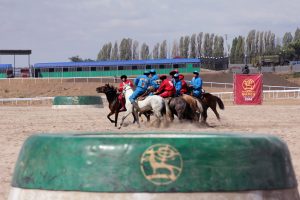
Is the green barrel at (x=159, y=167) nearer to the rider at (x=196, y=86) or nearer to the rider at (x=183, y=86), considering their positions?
the rider at (x=183, y=86)

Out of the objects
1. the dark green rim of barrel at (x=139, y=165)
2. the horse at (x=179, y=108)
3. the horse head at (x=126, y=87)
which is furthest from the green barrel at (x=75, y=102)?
the dark green rim of barrel at (x=139, y=165)

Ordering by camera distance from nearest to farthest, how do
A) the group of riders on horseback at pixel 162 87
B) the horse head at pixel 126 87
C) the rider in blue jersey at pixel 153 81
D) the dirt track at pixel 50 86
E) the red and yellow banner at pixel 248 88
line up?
the group of riders on horseback at pixel 162 87, the rider in blue jersey at pixel 153 81, the horse head at pixel 126 87, the red and yellow banner at pixel 248 88, the dirt track at pixel 50 86

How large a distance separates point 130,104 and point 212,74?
66.9m

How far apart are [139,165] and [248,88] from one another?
124 ft

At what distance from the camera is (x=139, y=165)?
4281mm

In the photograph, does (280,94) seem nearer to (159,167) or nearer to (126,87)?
(126,87)

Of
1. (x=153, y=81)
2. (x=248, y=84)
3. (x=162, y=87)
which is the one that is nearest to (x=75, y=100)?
(x=248, y=84)

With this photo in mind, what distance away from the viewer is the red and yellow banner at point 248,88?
4103cm

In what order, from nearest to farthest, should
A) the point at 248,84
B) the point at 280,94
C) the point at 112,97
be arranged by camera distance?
the point at 112,97, the point at 248,84, the point at 280,94

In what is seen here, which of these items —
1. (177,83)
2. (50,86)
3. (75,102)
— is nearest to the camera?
(177,83)

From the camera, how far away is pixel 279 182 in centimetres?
458

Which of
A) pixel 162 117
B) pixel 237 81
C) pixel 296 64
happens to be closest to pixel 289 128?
pixel 162 117

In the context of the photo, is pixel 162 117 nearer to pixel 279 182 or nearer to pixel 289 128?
pixel 289 128

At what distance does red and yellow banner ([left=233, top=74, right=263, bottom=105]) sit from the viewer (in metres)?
41.0
